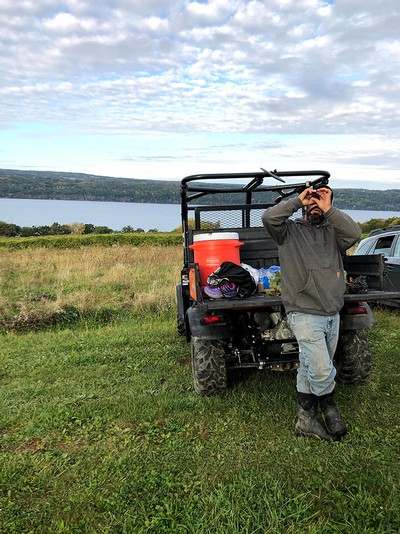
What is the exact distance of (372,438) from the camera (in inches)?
136

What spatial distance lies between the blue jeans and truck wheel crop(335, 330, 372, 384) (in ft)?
3.21

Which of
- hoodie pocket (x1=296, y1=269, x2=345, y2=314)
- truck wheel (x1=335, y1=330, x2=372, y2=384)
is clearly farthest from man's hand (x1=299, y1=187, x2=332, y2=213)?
truck wheel (x1=335, y1=330, x2=372, y2=384)

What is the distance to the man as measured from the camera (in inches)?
133

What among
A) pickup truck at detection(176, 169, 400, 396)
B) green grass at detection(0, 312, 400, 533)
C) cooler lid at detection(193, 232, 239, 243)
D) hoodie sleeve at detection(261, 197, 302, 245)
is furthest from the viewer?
cooler lid at detection(193, 232, 239, 243)

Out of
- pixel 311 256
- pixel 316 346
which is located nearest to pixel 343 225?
pixel 311 256

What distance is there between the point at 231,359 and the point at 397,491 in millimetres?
1956

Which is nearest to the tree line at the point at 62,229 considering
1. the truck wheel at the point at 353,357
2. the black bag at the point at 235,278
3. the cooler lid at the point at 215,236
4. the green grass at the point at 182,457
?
the green grass at the point at 182,457

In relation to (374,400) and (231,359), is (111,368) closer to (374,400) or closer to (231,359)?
(231,359)

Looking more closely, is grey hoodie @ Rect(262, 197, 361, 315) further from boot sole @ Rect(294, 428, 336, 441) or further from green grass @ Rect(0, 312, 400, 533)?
green grass @ Rect(0, 312, 400, 533)

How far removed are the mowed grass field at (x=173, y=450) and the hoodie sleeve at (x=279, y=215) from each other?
4.98 ft

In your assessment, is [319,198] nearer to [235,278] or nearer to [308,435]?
[235,278]

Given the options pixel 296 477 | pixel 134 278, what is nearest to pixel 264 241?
pixel 296 477

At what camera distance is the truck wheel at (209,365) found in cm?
422

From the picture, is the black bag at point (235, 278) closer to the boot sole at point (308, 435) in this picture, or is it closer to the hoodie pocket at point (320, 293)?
the hoodie pocket at point (320, 293)
